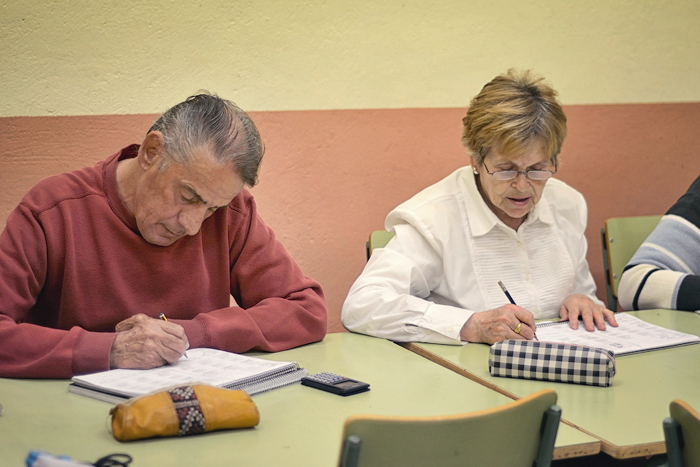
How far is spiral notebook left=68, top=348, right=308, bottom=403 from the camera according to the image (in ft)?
5.41

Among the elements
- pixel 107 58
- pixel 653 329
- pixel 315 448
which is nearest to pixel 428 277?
pixel 653 329

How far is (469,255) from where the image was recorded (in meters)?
2.68

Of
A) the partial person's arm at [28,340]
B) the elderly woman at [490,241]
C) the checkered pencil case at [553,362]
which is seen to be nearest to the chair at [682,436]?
the checkered pencil case at [553,362]

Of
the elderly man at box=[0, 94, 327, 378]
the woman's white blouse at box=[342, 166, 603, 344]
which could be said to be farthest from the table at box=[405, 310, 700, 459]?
the elderly man at box=[0, 94, 327, 378]

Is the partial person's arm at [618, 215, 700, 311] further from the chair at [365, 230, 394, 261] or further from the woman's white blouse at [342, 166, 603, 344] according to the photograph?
the chair at [365, 230, 394, 261]

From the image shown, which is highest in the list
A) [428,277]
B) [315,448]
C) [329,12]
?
[329,12]

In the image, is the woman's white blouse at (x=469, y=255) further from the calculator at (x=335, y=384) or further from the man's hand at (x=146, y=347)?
the man's hand at (x=146, y=347)

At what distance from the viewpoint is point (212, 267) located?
2275 millimetres

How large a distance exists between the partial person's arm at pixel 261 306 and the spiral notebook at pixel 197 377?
0.11 meters

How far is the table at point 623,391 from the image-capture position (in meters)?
1.51

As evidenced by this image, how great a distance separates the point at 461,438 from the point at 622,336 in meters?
1.26

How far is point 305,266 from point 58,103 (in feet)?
4.33

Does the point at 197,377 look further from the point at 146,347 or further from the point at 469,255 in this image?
the point at 469,255

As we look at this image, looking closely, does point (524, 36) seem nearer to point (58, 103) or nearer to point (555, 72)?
point (555, 72)
